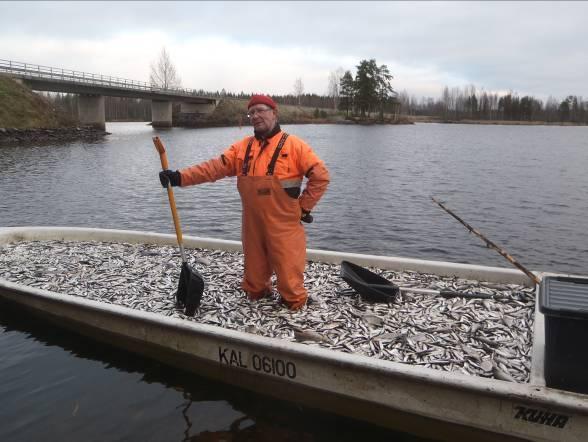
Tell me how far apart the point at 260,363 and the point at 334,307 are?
1.41m

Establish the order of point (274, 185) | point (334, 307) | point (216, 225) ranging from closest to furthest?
point (274, 185) < point (334, 307) < point (216, 225)

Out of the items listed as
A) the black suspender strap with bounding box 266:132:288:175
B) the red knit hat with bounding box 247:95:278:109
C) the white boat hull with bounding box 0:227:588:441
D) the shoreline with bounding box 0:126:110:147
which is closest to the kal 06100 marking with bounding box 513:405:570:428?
the white boat hull with bounding box 0:227:588:441

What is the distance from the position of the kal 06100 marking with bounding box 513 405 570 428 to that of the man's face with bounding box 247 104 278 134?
4031mm

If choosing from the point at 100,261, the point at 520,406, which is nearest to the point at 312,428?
the point at 520,406

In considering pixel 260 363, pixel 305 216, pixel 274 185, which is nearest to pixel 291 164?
pixel 274 185

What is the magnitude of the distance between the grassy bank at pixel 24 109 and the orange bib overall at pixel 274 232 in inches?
1763

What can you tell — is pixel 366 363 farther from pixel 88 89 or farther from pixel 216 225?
pixel 88 89

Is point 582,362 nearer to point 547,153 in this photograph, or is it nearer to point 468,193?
point 468,193

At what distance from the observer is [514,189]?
23516mm

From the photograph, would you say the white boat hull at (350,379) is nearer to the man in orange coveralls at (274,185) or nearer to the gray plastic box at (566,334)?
the gray plastic box at (566,334)

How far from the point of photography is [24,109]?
46406 mm

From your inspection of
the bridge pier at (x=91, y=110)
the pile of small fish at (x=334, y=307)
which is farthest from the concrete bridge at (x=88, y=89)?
the pile of small fish at (x=334, y=307)

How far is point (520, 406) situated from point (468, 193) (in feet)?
64.3

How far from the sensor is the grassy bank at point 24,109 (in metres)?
44.2
